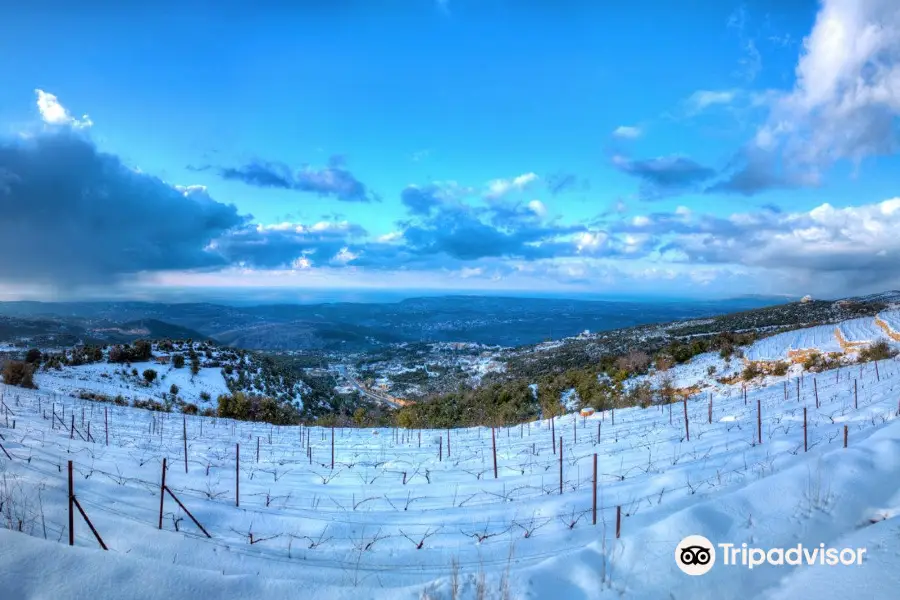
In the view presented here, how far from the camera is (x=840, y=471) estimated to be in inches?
225

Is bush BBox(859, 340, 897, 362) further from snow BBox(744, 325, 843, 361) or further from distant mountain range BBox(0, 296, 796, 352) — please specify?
distant mountain range BBox(0, 296, 796, 352)

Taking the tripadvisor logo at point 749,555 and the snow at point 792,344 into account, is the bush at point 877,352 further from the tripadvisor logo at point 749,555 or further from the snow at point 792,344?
the tripadvisor logo at point 749,555

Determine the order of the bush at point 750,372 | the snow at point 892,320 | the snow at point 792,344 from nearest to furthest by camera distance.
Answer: the bush at point 750,372 < the snow at point 792,344 < the snow at point 892,320

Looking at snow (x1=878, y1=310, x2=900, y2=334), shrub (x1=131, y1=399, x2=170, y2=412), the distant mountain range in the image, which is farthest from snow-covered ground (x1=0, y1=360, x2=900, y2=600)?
the distant mountain range

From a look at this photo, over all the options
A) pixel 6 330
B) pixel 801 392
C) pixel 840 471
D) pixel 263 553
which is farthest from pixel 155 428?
pixel 6 330

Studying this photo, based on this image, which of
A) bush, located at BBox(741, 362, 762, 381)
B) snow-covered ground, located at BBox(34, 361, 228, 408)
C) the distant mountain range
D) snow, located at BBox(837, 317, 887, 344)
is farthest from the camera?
the distant mountain range

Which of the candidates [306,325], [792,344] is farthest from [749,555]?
[306,325]

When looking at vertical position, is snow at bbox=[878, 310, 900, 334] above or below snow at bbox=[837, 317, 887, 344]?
above

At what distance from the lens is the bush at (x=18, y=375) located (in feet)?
65.1

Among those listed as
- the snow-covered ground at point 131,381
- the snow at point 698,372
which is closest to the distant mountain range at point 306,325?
the snow-covered ground at point 131,381

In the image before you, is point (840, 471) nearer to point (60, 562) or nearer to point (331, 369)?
point (60, 562)

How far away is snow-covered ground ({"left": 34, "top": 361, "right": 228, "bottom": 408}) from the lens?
23030 mm

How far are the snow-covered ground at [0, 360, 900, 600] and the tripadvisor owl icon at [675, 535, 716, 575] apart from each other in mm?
86

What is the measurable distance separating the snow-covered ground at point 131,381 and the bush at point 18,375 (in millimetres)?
666
